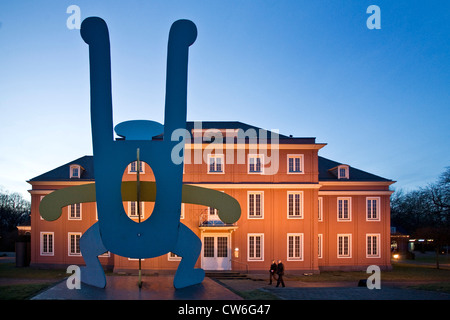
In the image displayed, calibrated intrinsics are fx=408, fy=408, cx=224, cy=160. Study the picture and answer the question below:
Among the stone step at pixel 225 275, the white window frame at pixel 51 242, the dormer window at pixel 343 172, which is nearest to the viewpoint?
the stone step at pixel 225 275

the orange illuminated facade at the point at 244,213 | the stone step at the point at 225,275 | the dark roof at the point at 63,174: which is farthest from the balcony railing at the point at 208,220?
the dark roof at the point at 63,174

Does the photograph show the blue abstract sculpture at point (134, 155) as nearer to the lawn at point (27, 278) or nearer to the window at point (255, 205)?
the lawn at point (27, 278)

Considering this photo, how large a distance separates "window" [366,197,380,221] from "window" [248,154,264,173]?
37.0 feet

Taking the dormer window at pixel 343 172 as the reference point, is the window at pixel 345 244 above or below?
below

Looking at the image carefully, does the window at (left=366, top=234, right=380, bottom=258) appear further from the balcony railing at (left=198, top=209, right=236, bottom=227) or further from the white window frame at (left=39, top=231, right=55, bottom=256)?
the white window frame at (left=39, top=231, right=55, bottom=256)

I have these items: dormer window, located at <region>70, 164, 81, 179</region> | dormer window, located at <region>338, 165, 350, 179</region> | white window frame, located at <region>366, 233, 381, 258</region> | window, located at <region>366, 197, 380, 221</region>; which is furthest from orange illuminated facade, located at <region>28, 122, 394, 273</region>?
window, located at <region>366, 197, 380, 221</region>

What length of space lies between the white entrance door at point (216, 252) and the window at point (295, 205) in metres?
5.45

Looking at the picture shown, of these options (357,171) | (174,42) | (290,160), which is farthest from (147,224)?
(357,171)

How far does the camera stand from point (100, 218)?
1470 centimetres

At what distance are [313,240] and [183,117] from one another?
2154 centimetres

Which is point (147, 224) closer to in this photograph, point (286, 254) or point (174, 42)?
point (174, 42)

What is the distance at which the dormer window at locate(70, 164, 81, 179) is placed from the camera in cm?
3631

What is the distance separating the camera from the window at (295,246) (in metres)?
32.6

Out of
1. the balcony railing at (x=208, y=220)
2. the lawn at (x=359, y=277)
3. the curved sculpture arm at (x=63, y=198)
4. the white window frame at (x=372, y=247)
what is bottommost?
the lawn at (x=359, y=277)
